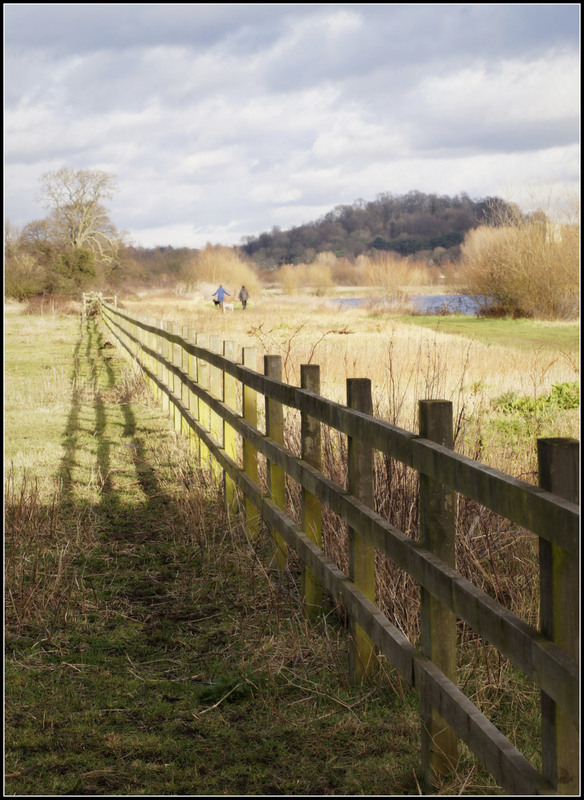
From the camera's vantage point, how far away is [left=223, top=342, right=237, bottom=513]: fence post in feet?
20.9

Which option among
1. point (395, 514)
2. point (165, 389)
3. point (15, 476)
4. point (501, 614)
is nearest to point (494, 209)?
point (165, 389)

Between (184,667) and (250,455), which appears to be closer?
(184,667)

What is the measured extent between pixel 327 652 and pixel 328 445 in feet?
5.93

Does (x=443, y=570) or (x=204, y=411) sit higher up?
(x=204, y=411)

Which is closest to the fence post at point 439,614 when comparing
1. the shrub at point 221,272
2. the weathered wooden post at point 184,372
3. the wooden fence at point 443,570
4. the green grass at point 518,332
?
the wooden fence at point 443,570

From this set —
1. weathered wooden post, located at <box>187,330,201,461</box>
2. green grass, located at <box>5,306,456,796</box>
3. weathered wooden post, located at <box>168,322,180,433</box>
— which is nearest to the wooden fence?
green grass, located at <box>5,306,456,796</box>

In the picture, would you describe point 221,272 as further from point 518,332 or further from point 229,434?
point 229,434

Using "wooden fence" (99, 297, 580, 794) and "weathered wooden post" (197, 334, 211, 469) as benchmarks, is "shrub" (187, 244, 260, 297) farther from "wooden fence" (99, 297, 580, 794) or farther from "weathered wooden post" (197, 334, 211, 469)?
"wooden fence" (99, 297, 580, 794)

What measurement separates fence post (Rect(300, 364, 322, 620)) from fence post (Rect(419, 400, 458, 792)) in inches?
59.6

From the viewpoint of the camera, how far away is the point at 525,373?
13.6m

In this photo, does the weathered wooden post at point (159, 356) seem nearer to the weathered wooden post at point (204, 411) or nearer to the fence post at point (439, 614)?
the weathered wooden post at point (204, 411)

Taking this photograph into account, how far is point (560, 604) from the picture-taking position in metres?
1.98

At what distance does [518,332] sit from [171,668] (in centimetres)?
2550

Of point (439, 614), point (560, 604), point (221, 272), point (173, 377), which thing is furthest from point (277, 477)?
point (221, 272)
